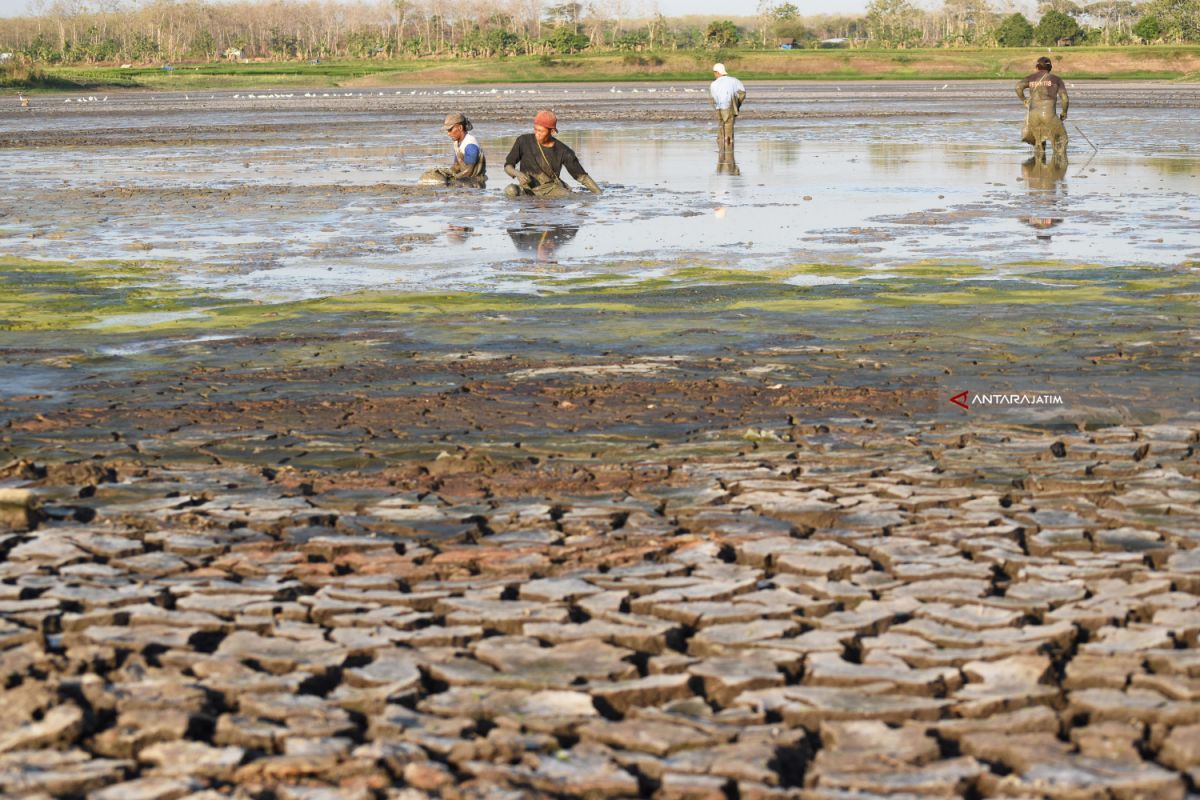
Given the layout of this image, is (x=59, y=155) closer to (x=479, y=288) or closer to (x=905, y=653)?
(x=479, y=288)

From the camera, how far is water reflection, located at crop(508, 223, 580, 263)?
45.4ft

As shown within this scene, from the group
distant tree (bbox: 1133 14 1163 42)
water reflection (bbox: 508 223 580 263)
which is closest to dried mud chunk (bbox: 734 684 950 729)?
water reflection (bbox: 508 223 580 263)

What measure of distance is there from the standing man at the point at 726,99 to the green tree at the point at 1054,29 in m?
92.5

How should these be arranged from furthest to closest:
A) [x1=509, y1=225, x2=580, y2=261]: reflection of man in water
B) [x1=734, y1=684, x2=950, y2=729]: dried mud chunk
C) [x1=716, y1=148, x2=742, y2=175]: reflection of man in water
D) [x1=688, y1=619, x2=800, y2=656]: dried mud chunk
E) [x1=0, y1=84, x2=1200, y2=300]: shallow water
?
1. [x1=716, y1=148, x2=742, y2=175]: reflection of man in water
2. [x1=509, y1=225, x2=580, y2=261]: reflection of man in water
3. [x1=0, y1=84, x2=1200, y2=300]: shallow water
4. [x1=688, y1=619, x2=800, y2=656]: dried mud chunk
5. [x1=734, y1=684, x2=950, y2=729]: dried mud chunk

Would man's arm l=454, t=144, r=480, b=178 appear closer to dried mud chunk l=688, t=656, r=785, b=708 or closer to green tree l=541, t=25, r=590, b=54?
dried mud chunk l=688, t=656, r=785, b=708

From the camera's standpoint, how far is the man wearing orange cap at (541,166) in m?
18.6

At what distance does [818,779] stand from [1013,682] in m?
0.83

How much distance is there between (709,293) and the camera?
11.2 m

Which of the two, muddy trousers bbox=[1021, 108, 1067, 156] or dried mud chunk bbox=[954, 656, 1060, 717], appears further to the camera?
muddy trousers bbox=[1021, 108, 1067, 156]

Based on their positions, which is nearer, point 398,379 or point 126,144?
point 398,379

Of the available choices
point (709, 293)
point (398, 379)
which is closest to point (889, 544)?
point (398, 379)

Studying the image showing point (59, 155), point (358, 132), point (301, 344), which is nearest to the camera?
point (301, 344)

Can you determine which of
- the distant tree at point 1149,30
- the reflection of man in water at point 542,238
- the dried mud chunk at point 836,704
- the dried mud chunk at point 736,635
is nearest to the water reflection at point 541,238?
the reflection of man in water at point 542,238

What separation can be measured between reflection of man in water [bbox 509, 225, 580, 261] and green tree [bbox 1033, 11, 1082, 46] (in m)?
105
